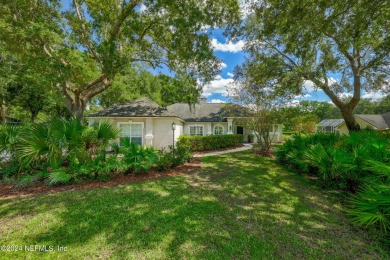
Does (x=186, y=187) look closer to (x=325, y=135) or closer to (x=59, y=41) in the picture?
(x=325, y=135)

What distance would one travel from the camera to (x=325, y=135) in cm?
877

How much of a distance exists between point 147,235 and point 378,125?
38135 mm

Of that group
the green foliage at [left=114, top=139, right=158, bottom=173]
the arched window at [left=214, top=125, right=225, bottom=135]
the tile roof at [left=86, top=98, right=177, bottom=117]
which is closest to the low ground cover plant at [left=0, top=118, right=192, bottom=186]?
the green foliage at [left=114, top=139, right=158, bottom=173]

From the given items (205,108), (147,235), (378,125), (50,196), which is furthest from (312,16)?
(378,125)

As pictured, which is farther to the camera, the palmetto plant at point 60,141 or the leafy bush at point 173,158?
the leafy bush at point 173,158

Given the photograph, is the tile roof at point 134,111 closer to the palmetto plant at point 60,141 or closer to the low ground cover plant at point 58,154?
the low ground cover plant at point 58,154

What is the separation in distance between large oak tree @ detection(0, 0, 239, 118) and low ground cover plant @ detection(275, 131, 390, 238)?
6.76 metres

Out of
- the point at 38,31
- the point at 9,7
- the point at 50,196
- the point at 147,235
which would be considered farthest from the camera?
the point at 9,7

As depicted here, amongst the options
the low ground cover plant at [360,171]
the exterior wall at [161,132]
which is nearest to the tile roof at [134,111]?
the exterior wall at [161,132]

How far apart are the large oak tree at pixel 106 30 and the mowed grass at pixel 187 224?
6.47 meters

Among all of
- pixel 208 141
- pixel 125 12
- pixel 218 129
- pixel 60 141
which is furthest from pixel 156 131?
pixel 218 129

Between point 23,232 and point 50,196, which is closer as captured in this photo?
point 23,232

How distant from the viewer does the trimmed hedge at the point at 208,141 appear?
45.8ft

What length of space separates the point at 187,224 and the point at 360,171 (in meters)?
5.50
